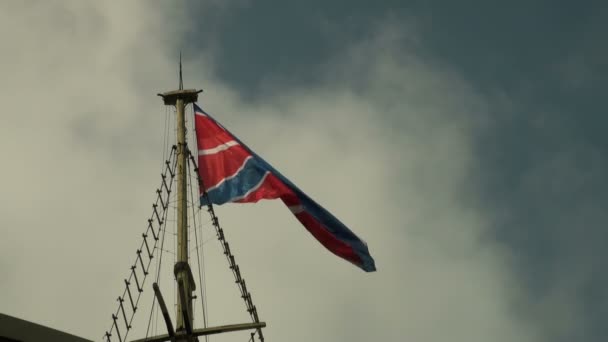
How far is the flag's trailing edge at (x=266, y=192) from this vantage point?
22625 mm

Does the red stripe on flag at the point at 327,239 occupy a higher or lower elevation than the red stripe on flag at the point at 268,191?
lower

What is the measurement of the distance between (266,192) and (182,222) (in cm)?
222

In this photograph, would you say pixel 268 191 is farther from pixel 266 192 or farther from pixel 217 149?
pixel 217 149

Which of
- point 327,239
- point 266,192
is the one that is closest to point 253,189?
point 266,192

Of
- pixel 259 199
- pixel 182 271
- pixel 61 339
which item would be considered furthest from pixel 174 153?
pixel 61 339

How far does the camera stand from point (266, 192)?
22.9 meters

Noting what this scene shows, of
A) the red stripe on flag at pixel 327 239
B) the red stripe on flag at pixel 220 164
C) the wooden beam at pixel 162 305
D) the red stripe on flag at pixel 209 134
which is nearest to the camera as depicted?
the wooden beam at pixel 162 305

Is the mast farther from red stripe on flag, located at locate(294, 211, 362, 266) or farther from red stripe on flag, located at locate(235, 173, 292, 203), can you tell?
red stripe on flag, located at locate(294, 211, 362, 266)

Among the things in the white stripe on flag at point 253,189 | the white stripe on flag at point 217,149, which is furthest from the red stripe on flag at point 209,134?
the white stripe on flag at point 253,189

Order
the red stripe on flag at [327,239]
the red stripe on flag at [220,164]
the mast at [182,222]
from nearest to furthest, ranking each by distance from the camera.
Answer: the mast at [182,222] < the red stripe on flag at [327,239] < the red stripe on flag at [220,164]

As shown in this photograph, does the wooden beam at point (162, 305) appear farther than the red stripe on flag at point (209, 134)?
No

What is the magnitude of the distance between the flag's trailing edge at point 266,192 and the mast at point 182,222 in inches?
23.3

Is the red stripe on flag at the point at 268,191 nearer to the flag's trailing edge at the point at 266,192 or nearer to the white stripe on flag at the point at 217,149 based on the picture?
the flag's trailing edge at the point at 266,192

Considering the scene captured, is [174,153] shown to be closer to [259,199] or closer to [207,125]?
[207,125]
